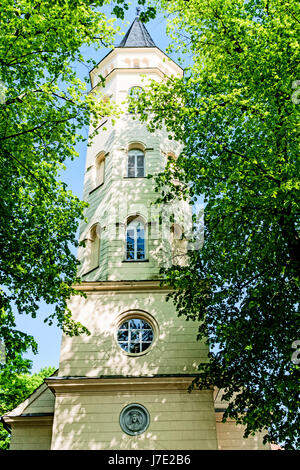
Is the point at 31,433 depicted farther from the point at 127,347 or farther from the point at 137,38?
the point at 137,38

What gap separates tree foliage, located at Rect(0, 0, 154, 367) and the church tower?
4.26ft

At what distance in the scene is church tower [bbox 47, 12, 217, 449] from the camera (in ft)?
40.5

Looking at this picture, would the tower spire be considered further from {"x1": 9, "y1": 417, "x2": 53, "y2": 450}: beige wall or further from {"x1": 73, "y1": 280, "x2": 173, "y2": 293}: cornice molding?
{"x1": 9, "y1": 417, "x2": 53, "y2": 450}: beige wall

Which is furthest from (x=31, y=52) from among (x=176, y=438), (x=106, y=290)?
(x=176, y=438)

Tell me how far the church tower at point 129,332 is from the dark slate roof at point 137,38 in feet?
24.2

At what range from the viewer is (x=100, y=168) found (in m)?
19.4

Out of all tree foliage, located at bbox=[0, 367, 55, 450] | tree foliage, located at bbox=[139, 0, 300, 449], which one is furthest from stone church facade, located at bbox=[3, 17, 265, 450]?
tree foliage, located at bbox=[0, 367, 55, 450]

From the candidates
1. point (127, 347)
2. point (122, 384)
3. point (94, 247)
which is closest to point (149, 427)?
point (122, 384)

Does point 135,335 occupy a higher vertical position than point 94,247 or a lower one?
lower

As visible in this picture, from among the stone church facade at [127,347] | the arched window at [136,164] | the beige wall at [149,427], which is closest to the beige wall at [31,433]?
the stone church facade at [127,347]

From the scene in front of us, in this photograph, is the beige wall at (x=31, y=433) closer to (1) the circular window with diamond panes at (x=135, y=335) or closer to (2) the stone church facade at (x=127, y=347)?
(2) the stone church facade at (x=127, y=347)

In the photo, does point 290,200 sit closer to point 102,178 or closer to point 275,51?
point 275,51

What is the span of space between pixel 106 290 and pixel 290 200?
25.4 feet

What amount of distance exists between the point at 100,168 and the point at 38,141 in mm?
7992
